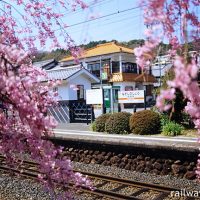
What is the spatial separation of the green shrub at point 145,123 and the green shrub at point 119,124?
0.98 feet

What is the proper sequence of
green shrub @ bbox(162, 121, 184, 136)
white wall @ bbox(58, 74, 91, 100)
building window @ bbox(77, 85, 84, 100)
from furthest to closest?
building window @ bbox(77, 85, 84, 100) → white wall @ bbox(58, 74, 91, 100) → green shrub @ bbox(162, 121, 184, 136)

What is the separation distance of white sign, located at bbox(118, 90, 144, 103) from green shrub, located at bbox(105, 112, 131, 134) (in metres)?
3.39

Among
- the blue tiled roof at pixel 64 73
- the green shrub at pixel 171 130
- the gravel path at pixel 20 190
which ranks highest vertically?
the blue tiled roof at pixel 64 73

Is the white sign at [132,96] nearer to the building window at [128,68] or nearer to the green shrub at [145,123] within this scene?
the green shrub at [145,123]

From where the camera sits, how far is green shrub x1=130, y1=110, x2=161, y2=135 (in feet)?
50.1

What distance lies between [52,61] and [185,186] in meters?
36.2

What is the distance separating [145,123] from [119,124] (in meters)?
1.14

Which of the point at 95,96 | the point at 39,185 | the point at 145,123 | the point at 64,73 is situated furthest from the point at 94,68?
the point at 39,185

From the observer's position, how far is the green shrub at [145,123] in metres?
15.3

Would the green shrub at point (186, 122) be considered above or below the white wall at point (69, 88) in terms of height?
below

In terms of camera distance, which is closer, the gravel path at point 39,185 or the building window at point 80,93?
the gravel path at point 39,185

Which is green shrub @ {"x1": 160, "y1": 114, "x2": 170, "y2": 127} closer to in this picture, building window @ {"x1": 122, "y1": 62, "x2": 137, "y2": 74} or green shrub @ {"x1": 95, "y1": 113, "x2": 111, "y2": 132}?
green shrub @ {"x1": 95, "y1": 113, "x2": 111, "y2": 132}

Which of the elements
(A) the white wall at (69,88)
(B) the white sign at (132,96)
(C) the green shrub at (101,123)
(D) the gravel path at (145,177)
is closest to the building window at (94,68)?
(A) the white wall at (69,88)

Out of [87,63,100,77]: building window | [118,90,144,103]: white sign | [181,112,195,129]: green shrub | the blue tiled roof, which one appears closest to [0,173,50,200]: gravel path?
[181,112,195,129]: green shrub
